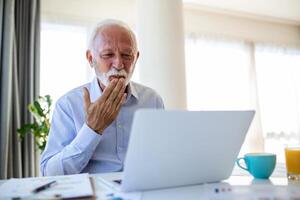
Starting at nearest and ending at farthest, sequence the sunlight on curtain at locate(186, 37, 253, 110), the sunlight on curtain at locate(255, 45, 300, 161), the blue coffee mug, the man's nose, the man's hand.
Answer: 1. the blue coffee mug
2. the man's hand
3. the man's nose
4. the sunlight on curtain at locate(186, 37, 253, 110)
5. the sunlight on curtain at locate(255, 45, 300, 161)

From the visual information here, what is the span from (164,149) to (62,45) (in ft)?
9.06

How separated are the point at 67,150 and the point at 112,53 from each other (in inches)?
16.5

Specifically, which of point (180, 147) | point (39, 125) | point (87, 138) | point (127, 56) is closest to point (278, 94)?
point (39, 125)

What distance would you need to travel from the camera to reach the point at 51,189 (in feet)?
1.78

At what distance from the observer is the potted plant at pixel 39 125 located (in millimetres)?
2266

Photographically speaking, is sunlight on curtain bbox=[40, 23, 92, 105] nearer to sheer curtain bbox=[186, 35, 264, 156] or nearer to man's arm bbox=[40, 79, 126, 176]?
sheer curtain bbox=[186, 35, 264, 156]

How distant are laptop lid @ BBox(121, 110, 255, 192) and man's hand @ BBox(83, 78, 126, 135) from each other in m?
0.32

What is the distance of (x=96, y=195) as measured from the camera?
20.4 inches

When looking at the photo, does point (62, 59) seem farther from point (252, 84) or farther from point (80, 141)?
point (252, 84)

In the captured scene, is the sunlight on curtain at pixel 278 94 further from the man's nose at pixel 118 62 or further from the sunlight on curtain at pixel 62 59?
the man's nose at pixel 118 62

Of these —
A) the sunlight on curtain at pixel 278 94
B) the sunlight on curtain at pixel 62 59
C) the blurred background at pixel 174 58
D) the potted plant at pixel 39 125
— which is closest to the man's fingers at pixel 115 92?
the blurred background at pixel 174 58

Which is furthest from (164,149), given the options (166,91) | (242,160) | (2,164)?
(2,164)

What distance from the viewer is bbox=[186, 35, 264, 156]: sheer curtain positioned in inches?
147

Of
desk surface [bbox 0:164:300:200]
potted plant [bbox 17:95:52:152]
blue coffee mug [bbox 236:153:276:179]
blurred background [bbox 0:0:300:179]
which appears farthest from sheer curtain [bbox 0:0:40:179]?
blue coffee mug [bbox 236:153:276:179]
